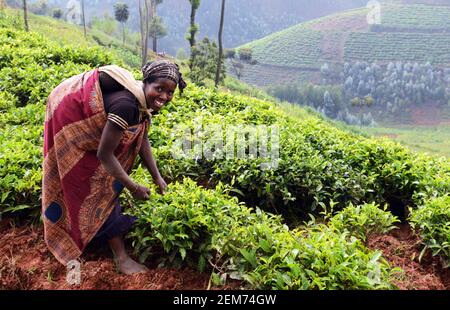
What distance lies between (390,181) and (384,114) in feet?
160

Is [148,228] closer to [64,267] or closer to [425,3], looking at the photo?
[64,267]

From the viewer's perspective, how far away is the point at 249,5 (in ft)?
394

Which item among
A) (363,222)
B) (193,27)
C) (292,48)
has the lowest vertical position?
(292,48)

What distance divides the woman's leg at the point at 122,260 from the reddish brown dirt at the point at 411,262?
1.64 metres

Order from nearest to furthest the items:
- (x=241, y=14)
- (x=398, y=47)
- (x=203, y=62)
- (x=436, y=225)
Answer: (x=436, y=225) → (x=203, y=62) → (x=398, y=47) → (x=241, y=14)

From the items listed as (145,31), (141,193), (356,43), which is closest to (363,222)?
(141,193)

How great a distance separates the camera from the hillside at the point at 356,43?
6372 cm

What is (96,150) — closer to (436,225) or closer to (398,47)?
(436,225)

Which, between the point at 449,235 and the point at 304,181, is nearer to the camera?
the point at 449,235

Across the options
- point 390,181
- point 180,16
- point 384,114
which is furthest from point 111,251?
point 180,16

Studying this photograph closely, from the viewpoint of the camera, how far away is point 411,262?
10.6ft

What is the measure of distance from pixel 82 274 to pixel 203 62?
22890mm
